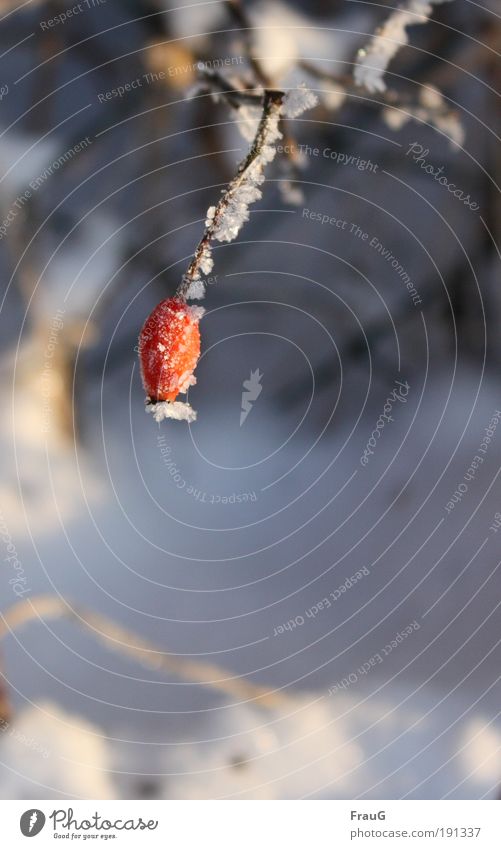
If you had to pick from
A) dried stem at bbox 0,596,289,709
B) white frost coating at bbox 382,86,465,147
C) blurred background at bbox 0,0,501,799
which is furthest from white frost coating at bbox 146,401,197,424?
white frost coating at bbox 382,86,465,147

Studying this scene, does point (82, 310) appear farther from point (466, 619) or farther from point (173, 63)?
point (466, 619)

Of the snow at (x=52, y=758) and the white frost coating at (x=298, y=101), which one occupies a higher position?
the white frost coating at (x=298, y=101)

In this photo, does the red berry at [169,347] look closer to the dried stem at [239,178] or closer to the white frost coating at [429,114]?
the dried stem at [239,178]

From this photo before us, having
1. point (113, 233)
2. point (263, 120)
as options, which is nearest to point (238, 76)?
point (263, 120)

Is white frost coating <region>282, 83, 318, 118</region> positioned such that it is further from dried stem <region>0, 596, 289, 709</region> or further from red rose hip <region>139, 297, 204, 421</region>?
dried stem <region>0, 596, 289, 709</region>

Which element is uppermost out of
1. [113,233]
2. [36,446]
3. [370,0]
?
[370,0]

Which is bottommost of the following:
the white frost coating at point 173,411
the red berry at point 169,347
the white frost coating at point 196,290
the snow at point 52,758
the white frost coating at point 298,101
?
the snow at point 52,758

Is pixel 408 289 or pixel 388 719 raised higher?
pixel 408 289

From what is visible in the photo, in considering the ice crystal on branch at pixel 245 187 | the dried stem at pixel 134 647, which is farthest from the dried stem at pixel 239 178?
the dried stem at pixel 134 647
